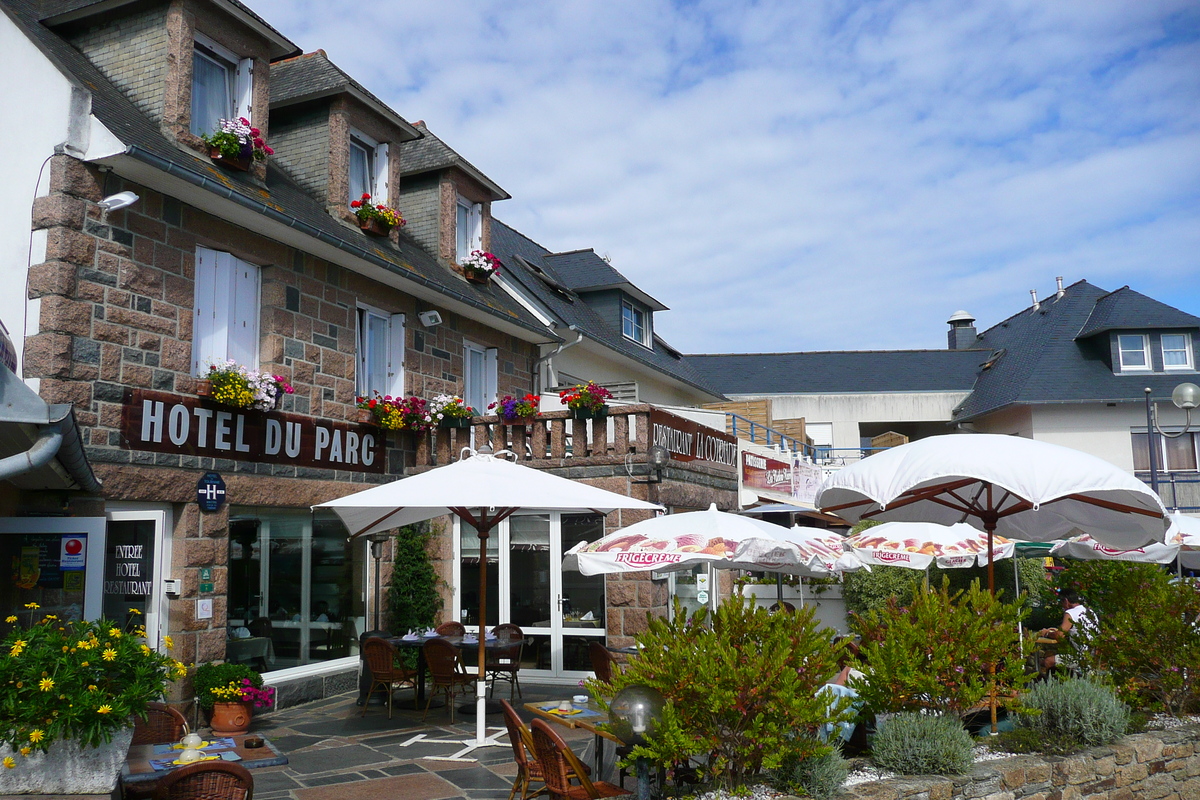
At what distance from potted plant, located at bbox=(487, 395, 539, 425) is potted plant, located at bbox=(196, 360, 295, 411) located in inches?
145

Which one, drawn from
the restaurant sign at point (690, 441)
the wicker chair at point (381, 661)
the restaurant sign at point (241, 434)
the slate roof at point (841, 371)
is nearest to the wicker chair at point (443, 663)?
the wicker chair at point (381, 661)

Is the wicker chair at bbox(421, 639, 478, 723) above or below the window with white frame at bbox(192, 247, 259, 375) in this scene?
below

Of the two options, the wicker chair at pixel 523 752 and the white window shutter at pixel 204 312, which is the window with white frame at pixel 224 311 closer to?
the white window shutter at pixel 204 312

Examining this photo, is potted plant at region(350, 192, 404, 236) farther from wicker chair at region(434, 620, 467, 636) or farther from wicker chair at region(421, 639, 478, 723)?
wicker chair at region(421, 639, 478, 723)

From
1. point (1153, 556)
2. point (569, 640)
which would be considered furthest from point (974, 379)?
point (569, 640)

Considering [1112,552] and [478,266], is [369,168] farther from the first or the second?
[1112,552]

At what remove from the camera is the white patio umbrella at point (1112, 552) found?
12.0 meters

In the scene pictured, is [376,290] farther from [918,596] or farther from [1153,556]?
[1153,556]

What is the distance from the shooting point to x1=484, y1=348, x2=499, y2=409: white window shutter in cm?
1548

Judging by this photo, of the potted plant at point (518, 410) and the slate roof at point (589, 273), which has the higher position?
the slate roof at point (589, 273)

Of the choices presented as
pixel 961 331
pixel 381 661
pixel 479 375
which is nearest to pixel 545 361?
pixel 479 375

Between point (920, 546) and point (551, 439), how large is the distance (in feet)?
16.8

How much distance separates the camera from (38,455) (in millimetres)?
5156

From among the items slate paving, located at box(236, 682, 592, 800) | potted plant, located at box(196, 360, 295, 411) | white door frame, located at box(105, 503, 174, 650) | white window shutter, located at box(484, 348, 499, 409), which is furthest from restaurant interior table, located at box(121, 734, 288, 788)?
white window shutter, located at box(484, 348, 499, 409)
